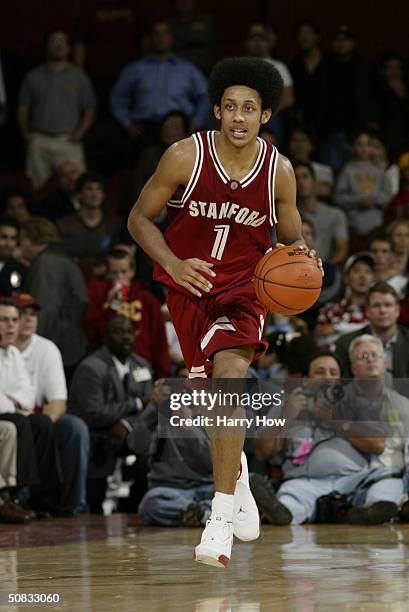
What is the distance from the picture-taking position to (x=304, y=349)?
9039 millimetres

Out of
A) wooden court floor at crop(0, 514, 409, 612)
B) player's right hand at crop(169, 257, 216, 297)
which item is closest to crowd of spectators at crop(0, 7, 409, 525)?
wooden court floor at crop(0, 514, 409, 612)

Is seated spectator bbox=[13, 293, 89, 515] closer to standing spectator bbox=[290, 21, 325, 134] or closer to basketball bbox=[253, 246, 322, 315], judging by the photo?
basketball bbox=[253, 246, 322, 315]

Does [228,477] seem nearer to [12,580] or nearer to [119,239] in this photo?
[12,580]

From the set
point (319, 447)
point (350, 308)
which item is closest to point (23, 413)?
point (319, 447)

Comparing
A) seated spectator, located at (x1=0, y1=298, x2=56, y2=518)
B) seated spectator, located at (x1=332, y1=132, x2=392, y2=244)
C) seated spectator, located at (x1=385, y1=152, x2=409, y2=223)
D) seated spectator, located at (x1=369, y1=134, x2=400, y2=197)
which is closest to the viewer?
seated spectator, located at (x1=0, y1=298, x2=56, y2=518)

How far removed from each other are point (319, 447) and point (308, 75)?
646 centimetres

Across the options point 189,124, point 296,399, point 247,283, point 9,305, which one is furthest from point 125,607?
point 189,124

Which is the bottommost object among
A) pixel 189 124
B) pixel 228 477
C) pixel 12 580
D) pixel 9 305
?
pixel 12 580

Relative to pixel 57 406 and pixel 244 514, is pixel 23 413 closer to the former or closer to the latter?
pixel 57 406

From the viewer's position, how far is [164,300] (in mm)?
10680

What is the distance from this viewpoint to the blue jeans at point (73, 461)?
28.6 feet

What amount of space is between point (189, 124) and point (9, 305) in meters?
4.49

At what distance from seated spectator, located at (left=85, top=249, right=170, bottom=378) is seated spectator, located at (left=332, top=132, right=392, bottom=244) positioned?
9.86ft

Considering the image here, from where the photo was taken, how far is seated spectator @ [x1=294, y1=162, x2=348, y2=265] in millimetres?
11430
